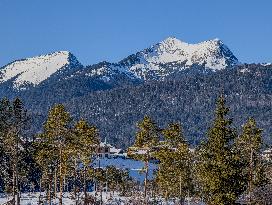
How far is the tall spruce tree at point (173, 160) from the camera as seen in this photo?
94.6m

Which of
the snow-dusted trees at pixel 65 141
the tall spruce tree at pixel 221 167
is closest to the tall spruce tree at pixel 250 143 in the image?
the snow-dusted trees at pixel 65 141

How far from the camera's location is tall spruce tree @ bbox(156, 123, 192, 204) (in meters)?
94.6

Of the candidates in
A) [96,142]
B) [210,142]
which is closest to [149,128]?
[96,142]

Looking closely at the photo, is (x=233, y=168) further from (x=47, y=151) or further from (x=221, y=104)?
(x=47, y=151)

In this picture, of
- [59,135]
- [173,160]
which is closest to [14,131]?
[59,135]

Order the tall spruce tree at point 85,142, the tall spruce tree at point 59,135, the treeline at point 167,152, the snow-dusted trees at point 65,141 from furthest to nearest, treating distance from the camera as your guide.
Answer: the tall spruce tree at point 85,142, the snow-dusted trees at point 65,141, the tall spruce tree at point 59,135, the treeline at point 167,152

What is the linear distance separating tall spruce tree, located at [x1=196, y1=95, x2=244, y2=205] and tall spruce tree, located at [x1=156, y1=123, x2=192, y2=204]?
2539 centimetres

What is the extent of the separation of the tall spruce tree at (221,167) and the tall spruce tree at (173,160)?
25.4 m

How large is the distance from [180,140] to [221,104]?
2763cm

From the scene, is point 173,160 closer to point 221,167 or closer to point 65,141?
point 65,141

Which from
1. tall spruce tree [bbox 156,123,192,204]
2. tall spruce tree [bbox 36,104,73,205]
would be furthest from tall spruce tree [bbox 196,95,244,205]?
tall spruce tree [bbox 156,123,192,204]

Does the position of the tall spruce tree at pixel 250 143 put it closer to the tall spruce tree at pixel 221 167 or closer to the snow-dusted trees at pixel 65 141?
the snow-dusted trees at pixel 65 141

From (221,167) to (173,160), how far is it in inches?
1337

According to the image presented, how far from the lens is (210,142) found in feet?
221
